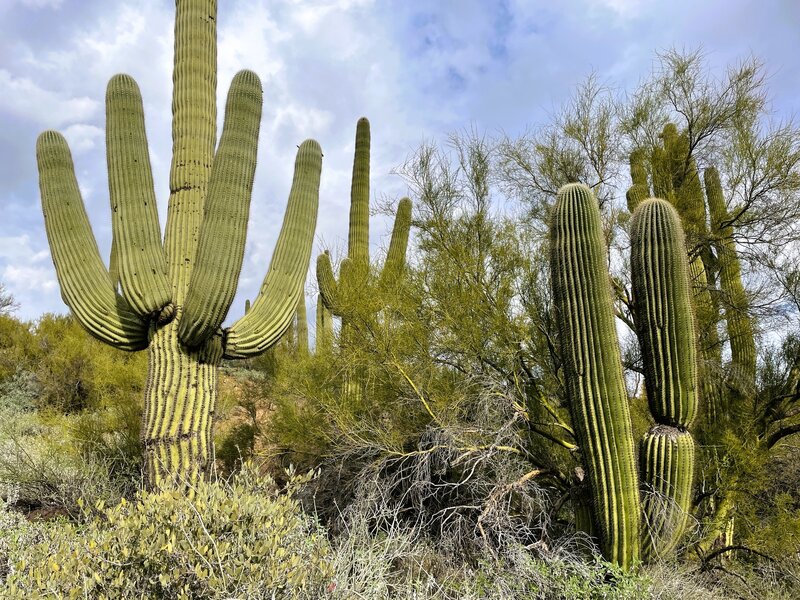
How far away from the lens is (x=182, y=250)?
5355 millimetres

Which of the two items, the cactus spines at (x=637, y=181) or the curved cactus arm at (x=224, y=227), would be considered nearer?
the curved cactus arm at (x=224, y=227)

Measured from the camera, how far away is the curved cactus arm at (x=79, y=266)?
17.1ft

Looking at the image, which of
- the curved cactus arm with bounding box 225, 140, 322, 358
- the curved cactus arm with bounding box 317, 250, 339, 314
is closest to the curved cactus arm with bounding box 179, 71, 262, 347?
the curved cactus arm with bounding box 225, 140, 322, 358

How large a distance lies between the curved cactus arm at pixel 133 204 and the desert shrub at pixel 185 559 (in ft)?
6.77

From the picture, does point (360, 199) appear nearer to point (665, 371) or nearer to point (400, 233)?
point (400, 233)

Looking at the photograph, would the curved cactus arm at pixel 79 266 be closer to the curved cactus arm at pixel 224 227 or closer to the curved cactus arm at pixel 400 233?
the curved cactus arm at pixel 224 227

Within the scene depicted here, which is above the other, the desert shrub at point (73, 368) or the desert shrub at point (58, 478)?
the desert shrub at point (73, 368)

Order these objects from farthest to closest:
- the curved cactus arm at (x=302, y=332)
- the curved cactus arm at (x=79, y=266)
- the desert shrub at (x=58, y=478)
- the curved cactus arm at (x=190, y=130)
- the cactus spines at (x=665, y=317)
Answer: the curved cactus arm at (x=302, y=332), the desert shrub at (x=58, y=478), the curved cactus arm at (x=190, y=130), the curved cactus arm at (x=79, y=266), the cactus spines at (x=665, y=317)

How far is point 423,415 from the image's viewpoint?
6336 millimetres

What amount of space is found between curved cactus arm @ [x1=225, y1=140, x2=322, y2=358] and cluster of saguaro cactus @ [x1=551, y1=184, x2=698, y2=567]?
2.59 metres

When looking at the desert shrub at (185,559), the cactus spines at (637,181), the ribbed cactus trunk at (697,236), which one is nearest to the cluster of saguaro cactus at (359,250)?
the cactus spines at (637,181)

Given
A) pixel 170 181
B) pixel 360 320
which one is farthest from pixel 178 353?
pixel 360 320

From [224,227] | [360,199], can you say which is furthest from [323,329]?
[224,227]

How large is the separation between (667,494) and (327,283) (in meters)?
4.90
